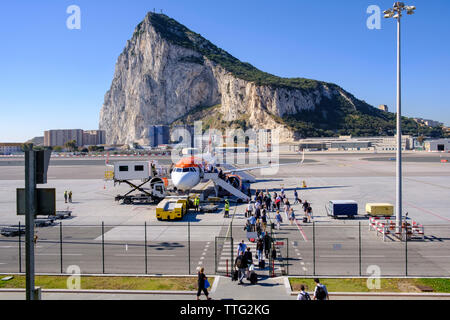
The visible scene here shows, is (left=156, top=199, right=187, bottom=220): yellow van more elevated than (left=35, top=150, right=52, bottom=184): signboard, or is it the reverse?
(left=35, top=150, right=52, bottom=184): signboard

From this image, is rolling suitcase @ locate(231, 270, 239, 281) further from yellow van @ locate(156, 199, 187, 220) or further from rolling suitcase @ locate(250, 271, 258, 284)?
yellow van @ locate(156, 199, 187, 220)

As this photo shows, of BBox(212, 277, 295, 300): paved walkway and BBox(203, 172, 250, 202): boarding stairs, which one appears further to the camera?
BBox(203, 172, 250, 202): boarding stairs

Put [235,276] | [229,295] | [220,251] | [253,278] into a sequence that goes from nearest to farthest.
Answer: [229,295]
[253,278]
[235,276]
[220,251]

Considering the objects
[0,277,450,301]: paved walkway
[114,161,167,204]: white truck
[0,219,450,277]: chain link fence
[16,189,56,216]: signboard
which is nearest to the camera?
[16,189,56,216]: signboard

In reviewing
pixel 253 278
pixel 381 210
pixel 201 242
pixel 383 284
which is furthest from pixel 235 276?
pixel 381 210

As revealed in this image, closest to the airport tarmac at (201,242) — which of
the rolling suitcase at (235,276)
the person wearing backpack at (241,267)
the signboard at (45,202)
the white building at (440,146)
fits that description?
the rolling suitcase at (235,276)

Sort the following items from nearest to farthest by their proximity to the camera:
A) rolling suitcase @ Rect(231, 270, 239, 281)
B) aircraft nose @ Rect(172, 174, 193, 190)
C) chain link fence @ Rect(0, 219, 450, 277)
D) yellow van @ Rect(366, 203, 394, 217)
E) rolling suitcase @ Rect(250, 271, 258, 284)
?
rolling suitcase @ Rect(250, 271, 258, 284) → rolling suitcase @ Rect(231, 270, 239, 281) → chain link fence @ Rect(0, 219, 450, 277) → yellow van @ Rect(366, 203, 394, 217) → aircraft nose @ Rect(172, 174, 193, 190)

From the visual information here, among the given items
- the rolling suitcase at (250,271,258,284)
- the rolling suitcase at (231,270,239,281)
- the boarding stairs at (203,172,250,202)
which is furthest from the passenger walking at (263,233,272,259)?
the boarding stairs at (203,172,250,202)

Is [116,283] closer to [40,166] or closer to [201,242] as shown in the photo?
[201,242]

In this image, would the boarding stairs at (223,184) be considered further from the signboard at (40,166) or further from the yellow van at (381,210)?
the signboard at (40,166)

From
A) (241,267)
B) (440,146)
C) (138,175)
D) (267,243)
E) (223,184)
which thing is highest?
(440,146)
